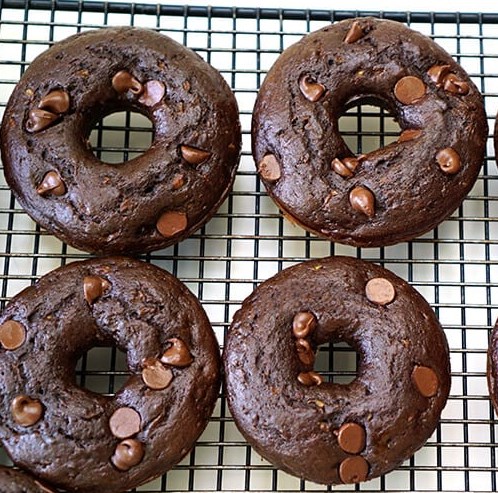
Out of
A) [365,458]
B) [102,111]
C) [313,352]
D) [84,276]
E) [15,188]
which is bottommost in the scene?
[365,458]

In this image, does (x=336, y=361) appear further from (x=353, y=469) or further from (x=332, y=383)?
(x=353, y=469)

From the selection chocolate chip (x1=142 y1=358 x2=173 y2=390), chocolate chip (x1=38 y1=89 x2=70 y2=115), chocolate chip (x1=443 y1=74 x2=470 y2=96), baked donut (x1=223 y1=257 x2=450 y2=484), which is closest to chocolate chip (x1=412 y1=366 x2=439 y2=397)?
baked donut (x1=223 y1=257 x2=450 y2=484)

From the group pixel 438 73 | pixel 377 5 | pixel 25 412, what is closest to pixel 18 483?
pixel 25 412

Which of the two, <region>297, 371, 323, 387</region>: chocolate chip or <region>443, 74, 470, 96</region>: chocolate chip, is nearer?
<region>297, 371, 323, 387</region>: chocolate chip

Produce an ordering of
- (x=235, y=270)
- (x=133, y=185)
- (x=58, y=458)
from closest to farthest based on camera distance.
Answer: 1. (x=58, y=458)
2. (x=133, y=185)
3. (x=235, y=270)

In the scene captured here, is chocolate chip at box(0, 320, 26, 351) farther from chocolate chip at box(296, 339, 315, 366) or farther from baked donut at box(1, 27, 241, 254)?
chocolate chip at box(296, 339, 315, 366)

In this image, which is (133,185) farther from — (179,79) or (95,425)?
(95,425)

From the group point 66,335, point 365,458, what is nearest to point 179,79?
point 66,335
